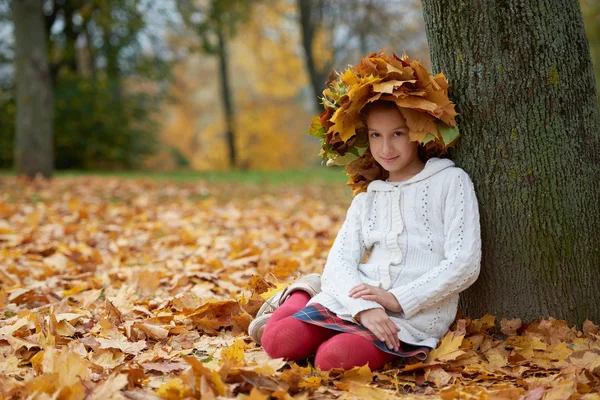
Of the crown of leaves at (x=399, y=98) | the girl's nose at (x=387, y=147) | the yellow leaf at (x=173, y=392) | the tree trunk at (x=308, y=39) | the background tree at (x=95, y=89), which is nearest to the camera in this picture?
the yellow leaf at (x=173, y=392)

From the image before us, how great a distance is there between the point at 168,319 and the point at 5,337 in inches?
28.0

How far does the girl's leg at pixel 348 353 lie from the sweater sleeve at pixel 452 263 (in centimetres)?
22

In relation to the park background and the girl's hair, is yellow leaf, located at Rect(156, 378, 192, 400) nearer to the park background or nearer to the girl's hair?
the park background

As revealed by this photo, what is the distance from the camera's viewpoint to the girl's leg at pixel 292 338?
7.78 feet

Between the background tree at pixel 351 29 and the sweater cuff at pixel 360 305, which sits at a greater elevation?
the background tree at pixel 351 29

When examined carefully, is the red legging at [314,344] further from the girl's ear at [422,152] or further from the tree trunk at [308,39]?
the tree trunk at [308,39]

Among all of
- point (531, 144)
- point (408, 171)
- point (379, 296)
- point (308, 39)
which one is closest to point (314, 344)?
point (379, 296)

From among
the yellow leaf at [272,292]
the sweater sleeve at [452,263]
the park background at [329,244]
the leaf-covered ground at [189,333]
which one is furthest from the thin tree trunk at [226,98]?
the sweater sleeve at [452,263]

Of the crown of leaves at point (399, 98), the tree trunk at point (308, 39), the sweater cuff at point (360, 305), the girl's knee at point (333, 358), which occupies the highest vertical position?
the tree trunk at point (308, 39)

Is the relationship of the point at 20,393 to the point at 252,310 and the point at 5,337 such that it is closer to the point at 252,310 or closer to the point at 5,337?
the point at 5,337

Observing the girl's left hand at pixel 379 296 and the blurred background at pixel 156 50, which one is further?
the blurred background at pixel 156 50

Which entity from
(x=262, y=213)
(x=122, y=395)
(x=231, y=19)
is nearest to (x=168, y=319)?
(x=122, y=395)

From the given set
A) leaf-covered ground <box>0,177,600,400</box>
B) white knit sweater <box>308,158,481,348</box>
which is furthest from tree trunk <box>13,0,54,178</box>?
white knit sweater <box>308,158,481,348</box>

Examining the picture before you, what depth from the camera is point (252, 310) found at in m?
2.93
